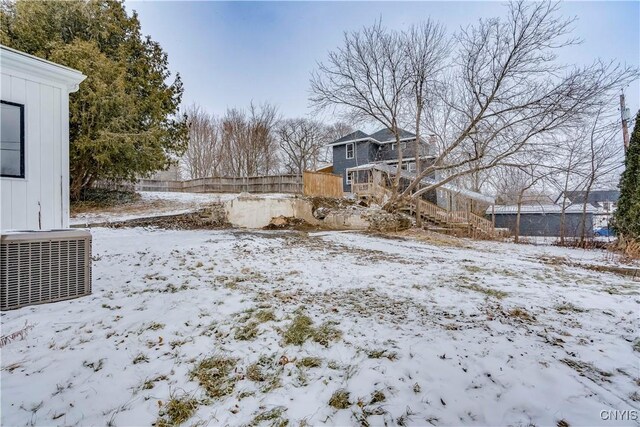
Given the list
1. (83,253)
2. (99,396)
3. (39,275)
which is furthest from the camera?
(83,253)

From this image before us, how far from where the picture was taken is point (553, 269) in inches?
188

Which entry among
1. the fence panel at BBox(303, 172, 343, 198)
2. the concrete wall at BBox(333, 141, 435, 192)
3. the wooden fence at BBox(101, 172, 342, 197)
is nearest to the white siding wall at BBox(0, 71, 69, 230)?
the fence panel at BBox(303, 172, 343, 198)

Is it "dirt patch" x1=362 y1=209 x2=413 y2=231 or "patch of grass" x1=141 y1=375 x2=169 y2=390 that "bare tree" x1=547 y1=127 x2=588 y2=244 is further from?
"patch of grass" x1=141 y1=375 x2=169 y2=390

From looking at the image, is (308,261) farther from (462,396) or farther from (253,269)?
(462,396)

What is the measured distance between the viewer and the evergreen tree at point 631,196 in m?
7.50

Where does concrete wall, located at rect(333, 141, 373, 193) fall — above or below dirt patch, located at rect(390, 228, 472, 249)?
above

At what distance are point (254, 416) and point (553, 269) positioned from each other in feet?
17.7

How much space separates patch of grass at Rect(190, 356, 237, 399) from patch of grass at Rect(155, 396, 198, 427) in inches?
4.4

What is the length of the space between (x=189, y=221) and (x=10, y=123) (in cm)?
552

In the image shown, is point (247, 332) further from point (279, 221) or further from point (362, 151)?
point (362, 151)

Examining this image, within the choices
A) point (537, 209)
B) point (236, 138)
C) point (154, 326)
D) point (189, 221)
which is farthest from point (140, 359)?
point (537, 209)

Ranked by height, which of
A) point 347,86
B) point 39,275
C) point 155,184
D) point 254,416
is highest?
point 347,86

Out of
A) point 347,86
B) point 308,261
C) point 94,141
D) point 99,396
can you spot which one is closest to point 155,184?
point 94,141

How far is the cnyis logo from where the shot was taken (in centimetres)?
145
